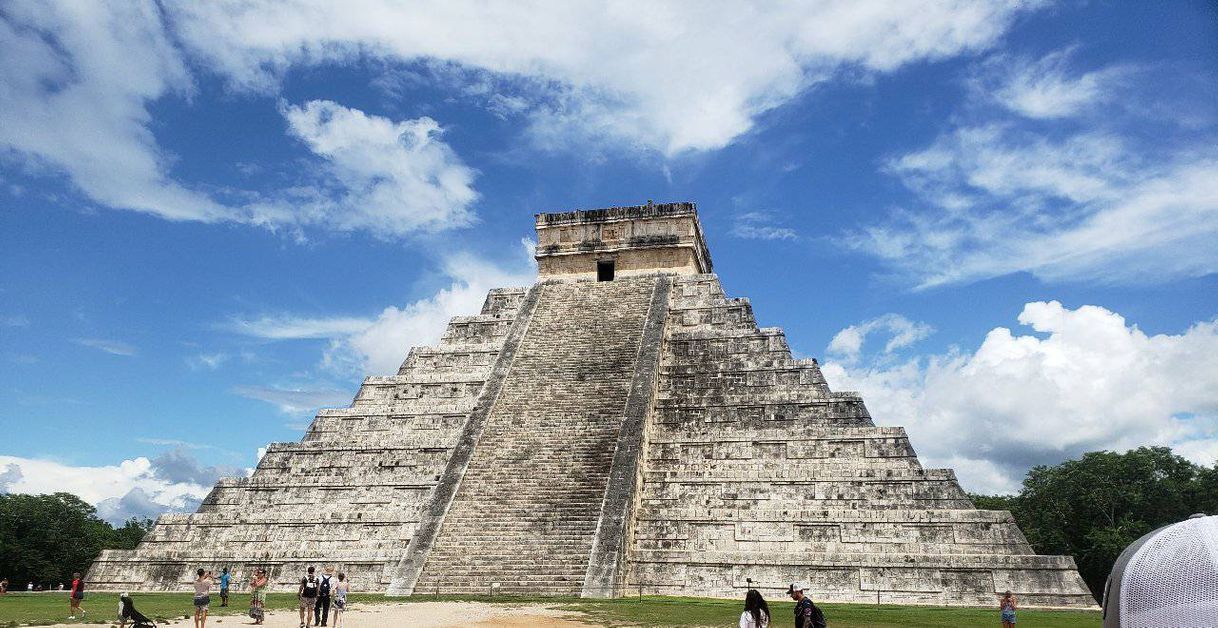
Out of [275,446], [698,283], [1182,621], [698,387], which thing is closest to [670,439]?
[698,387]

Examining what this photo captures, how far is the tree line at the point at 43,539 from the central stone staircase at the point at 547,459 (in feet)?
82.2

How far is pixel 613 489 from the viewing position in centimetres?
1548

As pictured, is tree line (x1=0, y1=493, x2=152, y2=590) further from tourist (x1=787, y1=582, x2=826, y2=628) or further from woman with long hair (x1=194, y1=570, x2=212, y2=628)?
tourist (x1=787, y1=582, x2=826, y2=628)

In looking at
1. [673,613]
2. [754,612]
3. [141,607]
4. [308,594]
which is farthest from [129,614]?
[754,612]

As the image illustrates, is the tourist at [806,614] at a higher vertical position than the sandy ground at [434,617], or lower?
higher

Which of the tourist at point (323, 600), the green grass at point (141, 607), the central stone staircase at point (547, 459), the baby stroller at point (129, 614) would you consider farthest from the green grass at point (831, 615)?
the baby stroller at point (129, 614)

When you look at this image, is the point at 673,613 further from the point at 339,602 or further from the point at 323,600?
the point at 323,600

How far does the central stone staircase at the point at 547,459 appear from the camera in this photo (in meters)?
14.4

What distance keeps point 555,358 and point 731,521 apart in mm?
6488

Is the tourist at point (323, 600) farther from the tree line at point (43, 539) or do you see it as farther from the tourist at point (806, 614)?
the tree line at point (43, 539)

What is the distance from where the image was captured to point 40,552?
3675 centimetres

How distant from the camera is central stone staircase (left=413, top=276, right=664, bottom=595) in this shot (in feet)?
47.3

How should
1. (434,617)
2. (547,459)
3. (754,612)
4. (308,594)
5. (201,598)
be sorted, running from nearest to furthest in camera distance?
1. (754,612)
2. (201,598)
3. (308,594)
4. (434,617)
5. (547,459)

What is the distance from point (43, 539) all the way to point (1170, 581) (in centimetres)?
4416
